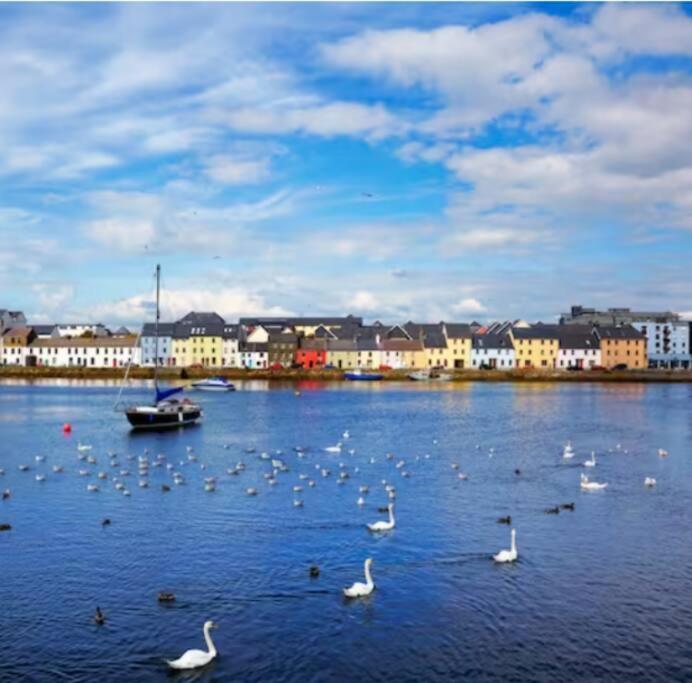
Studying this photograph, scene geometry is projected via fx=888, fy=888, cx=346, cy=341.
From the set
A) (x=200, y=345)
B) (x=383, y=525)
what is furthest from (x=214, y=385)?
→ (x=383, y=525)

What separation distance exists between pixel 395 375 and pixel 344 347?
15.1m

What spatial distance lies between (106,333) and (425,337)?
228ft

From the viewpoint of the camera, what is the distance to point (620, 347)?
15300cm

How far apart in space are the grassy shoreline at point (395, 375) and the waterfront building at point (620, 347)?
937 cm

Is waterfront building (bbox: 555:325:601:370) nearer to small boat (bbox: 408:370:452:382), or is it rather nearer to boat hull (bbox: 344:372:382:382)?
small boat (bbox: 408:370:452:382)

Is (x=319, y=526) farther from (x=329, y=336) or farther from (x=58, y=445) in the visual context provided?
(x=329, y=336)

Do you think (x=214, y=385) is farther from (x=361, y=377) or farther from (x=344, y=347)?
(x=344, y=347)

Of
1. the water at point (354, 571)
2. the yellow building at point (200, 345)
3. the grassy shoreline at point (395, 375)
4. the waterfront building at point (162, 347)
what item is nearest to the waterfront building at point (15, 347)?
the grassy shoreline at point (395, 375)

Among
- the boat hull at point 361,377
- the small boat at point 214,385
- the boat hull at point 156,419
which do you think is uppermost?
the boat hull at point 361,377

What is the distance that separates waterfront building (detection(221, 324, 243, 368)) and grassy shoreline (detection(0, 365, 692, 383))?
9426 millimetres

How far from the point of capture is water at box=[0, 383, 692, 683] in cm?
1728

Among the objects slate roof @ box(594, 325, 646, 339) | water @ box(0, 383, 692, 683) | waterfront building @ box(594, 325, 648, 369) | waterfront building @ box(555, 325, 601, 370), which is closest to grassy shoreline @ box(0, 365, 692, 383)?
waterfront building @ box(594, 325, 648, 369)

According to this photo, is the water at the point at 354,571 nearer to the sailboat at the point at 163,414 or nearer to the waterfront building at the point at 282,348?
the sailboat at the point at 163,414

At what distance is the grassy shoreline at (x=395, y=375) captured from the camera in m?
138
